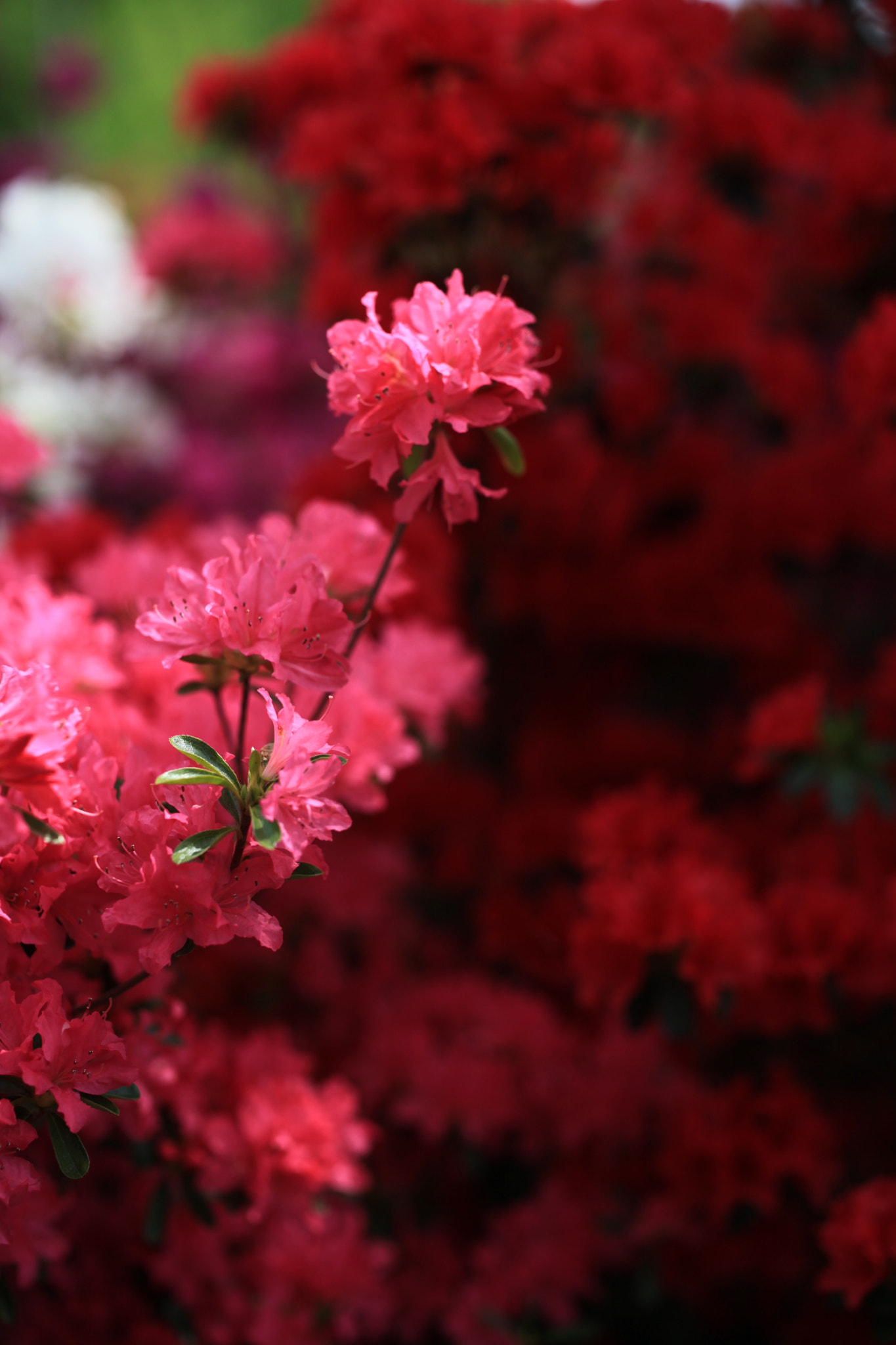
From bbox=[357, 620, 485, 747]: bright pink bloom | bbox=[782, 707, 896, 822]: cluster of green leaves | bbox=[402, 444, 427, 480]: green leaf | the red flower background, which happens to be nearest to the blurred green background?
the red flower background

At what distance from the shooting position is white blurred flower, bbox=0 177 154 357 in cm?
191

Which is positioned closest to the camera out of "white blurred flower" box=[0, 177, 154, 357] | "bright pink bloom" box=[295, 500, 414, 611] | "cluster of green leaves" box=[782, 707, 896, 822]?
"bright pink bloom" box=[295, 500, 414, 611]

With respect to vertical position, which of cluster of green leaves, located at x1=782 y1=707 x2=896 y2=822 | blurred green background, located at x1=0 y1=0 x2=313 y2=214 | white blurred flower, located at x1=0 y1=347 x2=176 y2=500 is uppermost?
blurred green background, located at x1=0 y1=0 x2=313 y2=214

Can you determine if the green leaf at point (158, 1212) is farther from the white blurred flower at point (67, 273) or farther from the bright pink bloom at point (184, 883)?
the white blurred flower at point (67, 273)

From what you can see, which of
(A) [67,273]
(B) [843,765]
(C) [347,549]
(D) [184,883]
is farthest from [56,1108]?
(A) [67,273]

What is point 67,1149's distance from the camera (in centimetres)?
66

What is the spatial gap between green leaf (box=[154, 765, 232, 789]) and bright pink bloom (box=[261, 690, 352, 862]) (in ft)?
0.08

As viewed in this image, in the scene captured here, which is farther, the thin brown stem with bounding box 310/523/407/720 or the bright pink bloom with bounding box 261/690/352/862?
the thin brown stem with bounding box 310/523/407/720

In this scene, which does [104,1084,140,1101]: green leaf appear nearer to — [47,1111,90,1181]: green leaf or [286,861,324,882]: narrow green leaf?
[47,1111,90,1181]: green leaf

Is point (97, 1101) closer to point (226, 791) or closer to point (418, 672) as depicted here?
point (226, 791)

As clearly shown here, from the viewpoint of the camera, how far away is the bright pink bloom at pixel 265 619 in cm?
69

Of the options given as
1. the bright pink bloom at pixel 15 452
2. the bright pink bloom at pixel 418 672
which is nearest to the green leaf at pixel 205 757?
the bright pink bloom at pixel 418 672

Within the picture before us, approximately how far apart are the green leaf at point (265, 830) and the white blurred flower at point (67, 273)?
62.1 inches

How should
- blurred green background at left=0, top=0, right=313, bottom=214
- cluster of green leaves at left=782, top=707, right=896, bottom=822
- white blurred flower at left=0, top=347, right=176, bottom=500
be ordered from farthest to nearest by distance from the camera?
blurred green background at left=0, top=0, right=313, bottom=214 < white blurred flower at left=0, top=347, right=176, bottom=500 < cluster of green leaves at left=782, top=707, right=896, bottom=822
